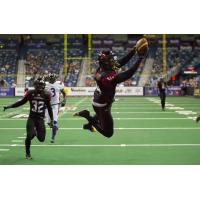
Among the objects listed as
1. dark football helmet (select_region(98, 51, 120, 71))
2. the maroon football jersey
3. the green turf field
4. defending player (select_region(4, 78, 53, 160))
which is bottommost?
the green turf field

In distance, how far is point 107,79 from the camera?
4.28 m

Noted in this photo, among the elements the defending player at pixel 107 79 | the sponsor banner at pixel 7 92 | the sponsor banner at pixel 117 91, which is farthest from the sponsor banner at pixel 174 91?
the defending player at pixel 107 79

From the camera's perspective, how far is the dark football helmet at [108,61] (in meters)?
4.21

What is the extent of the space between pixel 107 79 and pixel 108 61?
191mm

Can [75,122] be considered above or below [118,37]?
below

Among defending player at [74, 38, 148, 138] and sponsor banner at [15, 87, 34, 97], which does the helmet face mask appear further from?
sponsor banner at [15, 87, 34, 97]

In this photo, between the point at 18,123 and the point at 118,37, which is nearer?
the point at 18,123

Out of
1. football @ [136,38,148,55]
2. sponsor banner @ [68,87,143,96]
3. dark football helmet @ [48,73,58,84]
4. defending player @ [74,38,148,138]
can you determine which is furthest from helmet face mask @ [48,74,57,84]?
sponsor banner @ [68,87,143,96]

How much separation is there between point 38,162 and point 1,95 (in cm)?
1777

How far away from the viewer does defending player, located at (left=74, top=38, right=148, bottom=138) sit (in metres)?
3.89

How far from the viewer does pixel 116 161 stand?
575cm

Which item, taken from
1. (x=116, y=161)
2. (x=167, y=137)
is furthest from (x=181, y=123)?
(x=116, y=161)

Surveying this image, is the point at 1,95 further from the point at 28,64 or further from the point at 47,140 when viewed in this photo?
the point at 47,140
